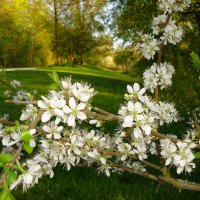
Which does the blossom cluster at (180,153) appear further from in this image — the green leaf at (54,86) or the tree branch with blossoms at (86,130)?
the green leaf at (54,86)

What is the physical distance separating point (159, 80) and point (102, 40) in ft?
145

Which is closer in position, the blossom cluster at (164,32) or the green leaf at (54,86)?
the green leaf at (54,86)

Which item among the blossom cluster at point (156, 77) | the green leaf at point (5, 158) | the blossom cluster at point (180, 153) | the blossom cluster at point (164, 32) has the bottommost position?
the blossom cluster at point (180, 153)

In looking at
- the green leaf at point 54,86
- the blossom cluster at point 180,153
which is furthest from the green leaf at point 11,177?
the blossom cluster at point 180,153

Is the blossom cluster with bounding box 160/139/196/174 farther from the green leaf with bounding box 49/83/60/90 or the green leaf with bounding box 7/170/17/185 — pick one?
the green leaf with bounding box 7/170/17/185

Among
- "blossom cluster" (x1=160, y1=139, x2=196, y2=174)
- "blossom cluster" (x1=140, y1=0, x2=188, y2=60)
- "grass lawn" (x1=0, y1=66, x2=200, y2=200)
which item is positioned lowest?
"grass lawn" (x1=0, y1=66, x2=200, y2=200)

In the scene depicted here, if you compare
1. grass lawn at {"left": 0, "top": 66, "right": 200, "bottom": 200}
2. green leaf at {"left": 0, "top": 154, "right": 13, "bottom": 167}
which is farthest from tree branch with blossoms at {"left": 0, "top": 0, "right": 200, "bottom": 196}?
grass lawn at {"left": 0, "top": 66, "right": 200, "bottom": 200}


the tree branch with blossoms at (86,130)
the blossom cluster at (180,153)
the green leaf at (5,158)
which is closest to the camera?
the green leaf at (5,158)

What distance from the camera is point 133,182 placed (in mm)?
4262

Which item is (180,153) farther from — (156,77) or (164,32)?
(164,32)

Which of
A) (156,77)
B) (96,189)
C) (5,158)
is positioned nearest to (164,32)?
(156,77)

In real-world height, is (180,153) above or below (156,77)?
below

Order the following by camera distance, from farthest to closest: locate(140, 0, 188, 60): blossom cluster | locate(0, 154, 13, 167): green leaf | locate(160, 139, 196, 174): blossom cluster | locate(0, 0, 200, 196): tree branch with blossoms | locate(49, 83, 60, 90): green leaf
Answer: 1. locate(140, 0, 188, 60): blossom cluster
2. locate(160, 139, 196, 174): blossom cluster
3. locate(49, 83, 60, 90): green leaf
4. locate(0, 0, 200, 196): tree branch with blossoms
5. locate(0, 154, 13, 167): green leaf

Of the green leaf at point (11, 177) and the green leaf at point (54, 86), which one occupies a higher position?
the green leaf at point (54, 86)
